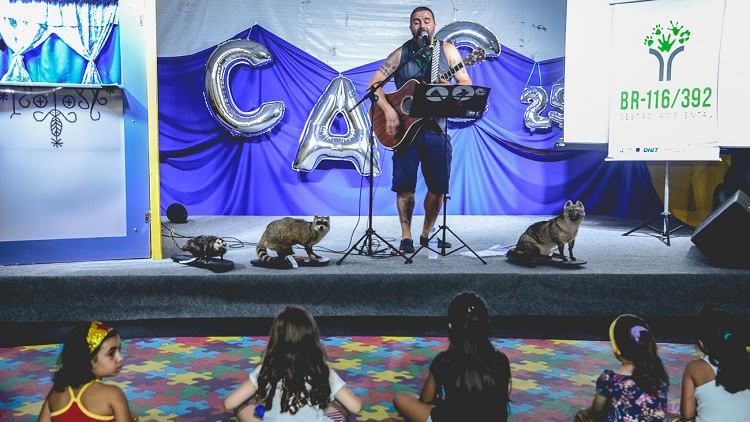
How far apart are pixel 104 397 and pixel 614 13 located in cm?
463

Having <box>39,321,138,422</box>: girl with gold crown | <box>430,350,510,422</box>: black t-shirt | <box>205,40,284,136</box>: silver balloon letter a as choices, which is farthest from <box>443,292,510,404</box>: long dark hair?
<box>205,40,284,136</box>: silver balloon letter a

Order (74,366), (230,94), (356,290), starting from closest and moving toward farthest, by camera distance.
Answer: (74,366)
(356,290)
(230,94)

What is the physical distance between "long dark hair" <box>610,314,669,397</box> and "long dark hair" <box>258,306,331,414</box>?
93 cm

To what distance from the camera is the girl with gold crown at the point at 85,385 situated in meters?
2.06

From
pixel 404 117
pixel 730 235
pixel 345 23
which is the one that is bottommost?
pixel 730 235

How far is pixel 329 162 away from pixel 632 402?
5.35m

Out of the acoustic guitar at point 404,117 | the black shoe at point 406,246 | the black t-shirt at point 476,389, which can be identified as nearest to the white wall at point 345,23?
the acoustic guitar at point 404,117

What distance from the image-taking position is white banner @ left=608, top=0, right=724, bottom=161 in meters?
5.09

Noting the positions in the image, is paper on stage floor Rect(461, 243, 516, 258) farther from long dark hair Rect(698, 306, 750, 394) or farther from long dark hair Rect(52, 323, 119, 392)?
long dark hair Rect(52, 323, 119, 392)

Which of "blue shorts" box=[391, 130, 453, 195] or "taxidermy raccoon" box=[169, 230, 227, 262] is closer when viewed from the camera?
"taxidermy raccoon" box=[169, 230, 227, 262]

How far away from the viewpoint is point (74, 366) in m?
2.07

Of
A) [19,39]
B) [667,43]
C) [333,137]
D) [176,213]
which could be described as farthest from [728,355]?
[333,137]

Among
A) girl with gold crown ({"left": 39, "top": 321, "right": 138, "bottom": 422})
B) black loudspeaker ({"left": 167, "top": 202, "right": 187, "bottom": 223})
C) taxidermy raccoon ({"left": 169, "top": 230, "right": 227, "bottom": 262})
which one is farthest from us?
black loudspeaker ({"left": 167, "top": 202, "right": 187, "bottom": 223})

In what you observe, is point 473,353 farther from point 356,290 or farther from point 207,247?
point 207,247
